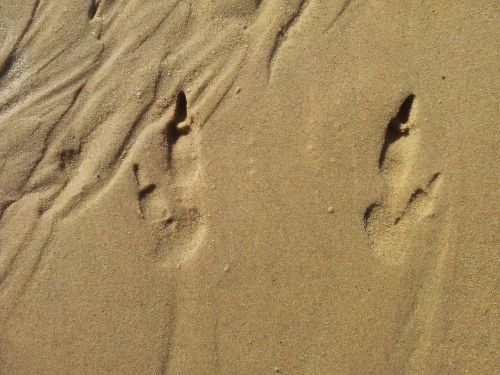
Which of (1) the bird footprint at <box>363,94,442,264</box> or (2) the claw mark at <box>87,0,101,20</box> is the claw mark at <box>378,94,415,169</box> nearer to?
(1) the bird footprint at <box>363,94,442,264</box>

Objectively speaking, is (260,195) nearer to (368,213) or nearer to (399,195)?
(368,213)

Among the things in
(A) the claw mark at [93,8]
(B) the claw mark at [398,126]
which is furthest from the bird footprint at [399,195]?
(A) the claw mark at [93,8]

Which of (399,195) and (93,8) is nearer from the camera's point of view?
(399,195)

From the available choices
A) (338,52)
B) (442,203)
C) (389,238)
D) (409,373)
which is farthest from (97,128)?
(409,373)

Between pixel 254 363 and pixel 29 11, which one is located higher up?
pixel 29 11

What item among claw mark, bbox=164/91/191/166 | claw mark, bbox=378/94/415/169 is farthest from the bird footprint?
claw mark, bbox=164/91/191/166

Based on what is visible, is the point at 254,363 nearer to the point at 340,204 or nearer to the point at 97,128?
the point at 340,204

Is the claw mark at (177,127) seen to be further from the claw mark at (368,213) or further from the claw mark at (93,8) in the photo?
the claw mark at (368,213)

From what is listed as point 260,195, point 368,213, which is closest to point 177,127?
point 260,195
